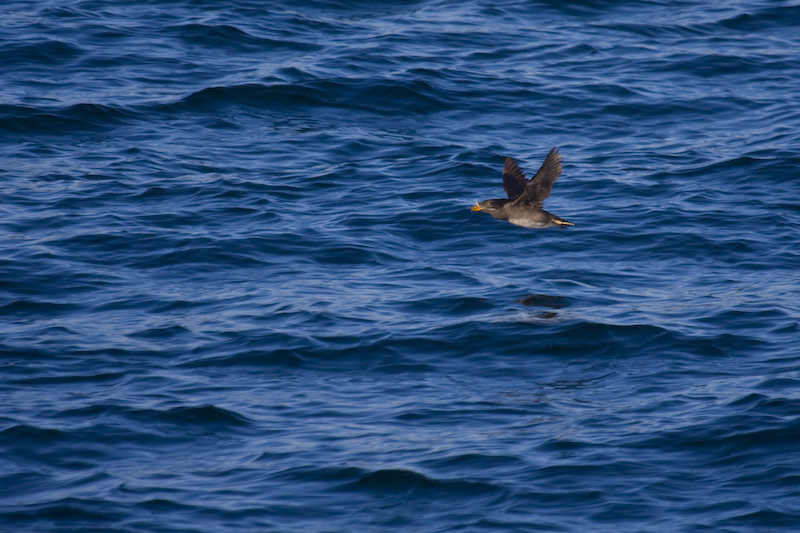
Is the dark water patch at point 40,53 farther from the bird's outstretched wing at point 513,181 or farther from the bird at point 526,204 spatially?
the bird at point 526,204

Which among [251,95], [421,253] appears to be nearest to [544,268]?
[421,253]

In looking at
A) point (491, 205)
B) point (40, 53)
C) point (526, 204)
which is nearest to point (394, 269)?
point (491, 205)

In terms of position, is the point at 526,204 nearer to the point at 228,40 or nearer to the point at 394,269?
the point at 394,269

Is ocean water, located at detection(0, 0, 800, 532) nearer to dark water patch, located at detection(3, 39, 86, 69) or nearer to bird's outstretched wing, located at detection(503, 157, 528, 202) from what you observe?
dark water patch, located at detection(3, 39, 86, 69)

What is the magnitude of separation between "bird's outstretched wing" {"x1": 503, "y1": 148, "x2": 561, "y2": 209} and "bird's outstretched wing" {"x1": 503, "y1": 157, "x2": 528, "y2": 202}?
0.75ft

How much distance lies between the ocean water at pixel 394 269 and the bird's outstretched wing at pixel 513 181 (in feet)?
2.93

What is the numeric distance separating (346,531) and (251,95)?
37.0 ft

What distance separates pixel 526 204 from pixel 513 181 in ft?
1.64

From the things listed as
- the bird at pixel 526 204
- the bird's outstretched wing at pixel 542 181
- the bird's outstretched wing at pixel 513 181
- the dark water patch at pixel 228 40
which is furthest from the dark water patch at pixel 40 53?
the bird's outstretched wing at pixel 542 181

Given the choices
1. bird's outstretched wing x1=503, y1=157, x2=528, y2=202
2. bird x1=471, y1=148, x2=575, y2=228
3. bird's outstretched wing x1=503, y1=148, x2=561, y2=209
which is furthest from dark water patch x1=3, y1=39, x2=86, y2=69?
bird's outstretched wing x1=503, y1=148, x2=561, y2=209

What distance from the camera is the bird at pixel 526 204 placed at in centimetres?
1216

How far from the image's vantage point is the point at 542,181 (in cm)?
1212

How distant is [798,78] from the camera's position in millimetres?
19156

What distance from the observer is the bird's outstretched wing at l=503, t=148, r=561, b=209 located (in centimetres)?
1194
